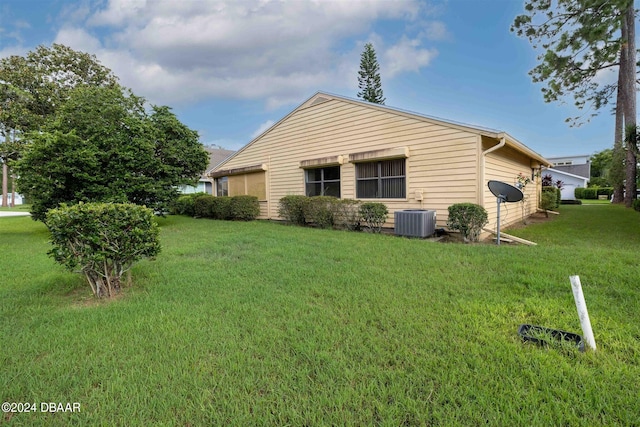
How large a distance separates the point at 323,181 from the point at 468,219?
16.9ft

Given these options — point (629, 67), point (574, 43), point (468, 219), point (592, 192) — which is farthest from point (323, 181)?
point (592, 192)

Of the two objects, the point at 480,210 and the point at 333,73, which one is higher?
the point at 333,73

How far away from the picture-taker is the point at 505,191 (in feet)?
20.9

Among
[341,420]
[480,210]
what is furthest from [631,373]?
[480,210]

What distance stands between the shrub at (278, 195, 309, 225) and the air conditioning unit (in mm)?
3343

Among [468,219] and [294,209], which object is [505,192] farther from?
[294,209]

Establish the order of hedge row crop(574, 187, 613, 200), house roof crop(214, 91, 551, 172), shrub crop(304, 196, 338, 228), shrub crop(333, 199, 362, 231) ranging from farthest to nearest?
hedge row crop(574, 187, 613, 200), shrub crop(304, 196, 338, 228), shrub crop(333, 199, 362, 231), house roof crop(214, 91, 551, 172)

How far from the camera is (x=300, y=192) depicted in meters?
11.0

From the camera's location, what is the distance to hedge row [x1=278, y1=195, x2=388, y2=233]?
818cm

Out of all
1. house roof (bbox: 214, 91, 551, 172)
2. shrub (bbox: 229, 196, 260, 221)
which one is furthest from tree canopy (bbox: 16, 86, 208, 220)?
house roof (bbox: 214, 91, 551, 172)

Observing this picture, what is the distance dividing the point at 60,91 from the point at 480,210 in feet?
Result: 79.8

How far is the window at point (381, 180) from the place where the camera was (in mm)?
8406

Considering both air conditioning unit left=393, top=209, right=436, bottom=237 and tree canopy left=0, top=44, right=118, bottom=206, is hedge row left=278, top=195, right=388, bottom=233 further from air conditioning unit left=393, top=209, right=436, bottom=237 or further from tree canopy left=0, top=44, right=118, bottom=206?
tree canopy left=0, top=44, right=118, bottom=206

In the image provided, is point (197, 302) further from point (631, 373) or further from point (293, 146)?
point (293, 146)
